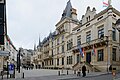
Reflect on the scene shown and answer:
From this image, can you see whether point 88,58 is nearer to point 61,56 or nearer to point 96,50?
point 96,50

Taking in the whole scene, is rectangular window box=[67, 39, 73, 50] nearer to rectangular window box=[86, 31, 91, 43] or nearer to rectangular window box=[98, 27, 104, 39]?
rectangular window box=[86, 31, 91, 43]

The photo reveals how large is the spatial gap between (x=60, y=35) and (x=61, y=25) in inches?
130

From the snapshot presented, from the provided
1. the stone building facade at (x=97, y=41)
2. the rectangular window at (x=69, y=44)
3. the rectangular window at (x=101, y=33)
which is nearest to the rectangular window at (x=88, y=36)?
the stone building facade at (x=97, y=41)

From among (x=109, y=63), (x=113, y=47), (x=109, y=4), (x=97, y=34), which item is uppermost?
(x=109, y=4)

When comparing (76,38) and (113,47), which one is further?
(76,38)

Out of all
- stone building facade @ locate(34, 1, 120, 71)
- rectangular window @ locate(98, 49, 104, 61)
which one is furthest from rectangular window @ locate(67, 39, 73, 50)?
rectangular window @ locate(98, 49, 104, 61)

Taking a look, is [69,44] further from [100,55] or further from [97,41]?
[100,55]

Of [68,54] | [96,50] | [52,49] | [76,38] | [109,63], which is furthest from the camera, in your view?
[52,49]

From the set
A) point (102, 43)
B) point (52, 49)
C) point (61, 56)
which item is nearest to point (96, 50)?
point (102, 43)

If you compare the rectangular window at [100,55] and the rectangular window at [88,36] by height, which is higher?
the rectangular window at [88,36]

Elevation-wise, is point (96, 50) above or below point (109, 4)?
below

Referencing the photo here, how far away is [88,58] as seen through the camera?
137 feet

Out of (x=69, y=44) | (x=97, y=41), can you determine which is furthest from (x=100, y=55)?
(x=69, y=44)

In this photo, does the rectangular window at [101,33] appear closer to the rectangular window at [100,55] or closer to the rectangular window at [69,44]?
the rectangular window at [100,55]
